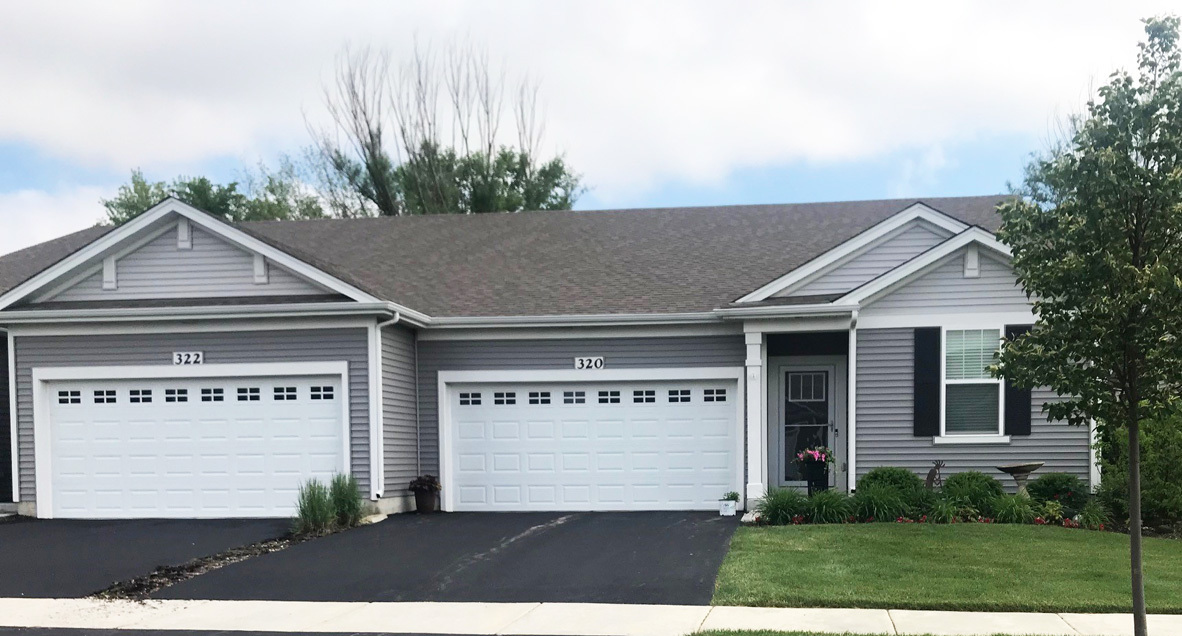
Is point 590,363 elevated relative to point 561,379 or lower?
elevated

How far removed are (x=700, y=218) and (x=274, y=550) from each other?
1070 centimetres

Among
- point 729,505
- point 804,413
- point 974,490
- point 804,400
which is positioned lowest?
point 729,505

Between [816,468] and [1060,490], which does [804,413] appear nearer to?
[816,468]

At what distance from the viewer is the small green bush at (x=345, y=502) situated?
45.3 feet

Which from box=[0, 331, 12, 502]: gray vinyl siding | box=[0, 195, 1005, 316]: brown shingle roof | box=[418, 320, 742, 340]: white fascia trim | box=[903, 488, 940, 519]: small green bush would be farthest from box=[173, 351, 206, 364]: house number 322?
box=[903, 488, 940, 519]: small green bush

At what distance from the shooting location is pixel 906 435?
1458 centimetres

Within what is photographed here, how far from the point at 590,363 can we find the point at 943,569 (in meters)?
7.04

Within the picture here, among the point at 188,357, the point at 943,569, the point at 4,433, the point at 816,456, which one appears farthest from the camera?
the point at 4,433

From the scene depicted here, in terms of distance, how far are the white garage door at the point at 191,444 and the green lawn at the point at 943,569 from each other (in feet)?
20.7

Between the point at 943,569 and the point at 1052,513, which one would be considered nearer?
the point at 943,569

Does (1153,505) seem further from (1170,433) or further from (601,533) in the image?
(601,533)

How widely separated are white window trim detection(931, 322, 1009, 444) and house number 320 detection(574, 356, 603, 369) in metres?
4.89

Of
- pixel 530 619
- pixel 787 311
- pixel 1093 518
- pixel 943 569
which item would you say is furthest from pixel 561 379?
pixel 530 619

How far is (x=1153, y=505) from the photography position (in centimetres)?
1308
